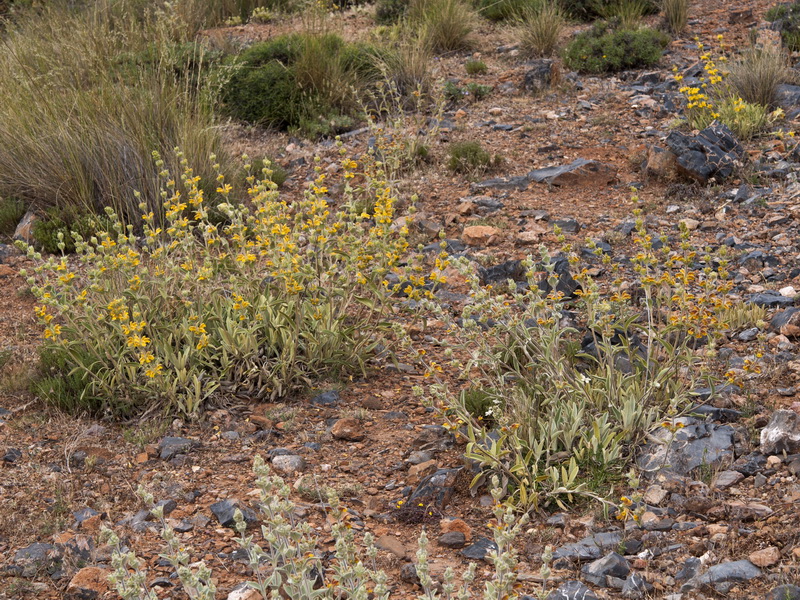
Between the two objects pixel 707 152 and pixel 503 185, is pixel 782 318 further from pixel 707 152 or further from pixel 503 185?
pixel 503 185

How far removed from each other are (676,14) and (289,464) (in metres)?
6.92

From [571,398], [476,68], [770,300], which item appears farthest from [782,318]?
[476,68]

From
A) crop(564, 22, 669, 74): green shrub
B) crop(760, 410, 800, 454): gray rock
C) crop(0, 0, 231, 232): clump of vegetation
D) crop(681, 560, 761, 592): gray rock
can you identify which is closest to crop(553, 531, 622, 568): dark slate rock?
crop(681, 560, 761, 592): gray rock

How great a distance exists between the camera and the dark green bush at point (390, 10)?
923cm

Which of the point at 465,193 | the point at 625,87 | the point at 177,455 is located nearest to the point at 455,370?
the point at 177,455

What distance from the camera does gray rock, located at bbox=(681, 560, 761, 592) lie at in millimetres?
2406

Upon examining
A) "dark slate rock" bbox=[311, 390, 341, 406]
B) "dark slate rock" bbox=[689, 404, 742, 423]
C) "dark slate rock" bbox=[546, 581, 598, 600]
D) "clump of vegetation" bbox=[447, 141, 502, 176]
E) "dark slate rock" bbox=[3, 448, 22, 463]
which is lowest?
"dark slate rock" bbox=[311, 390, 341, 406]

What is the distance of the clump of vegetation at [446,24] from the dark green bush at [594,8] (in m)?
1.19

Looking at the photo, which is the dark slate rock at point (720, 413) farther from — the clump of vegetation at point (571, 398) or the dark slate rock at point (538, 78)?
the dark slate rock at point (538, 78)

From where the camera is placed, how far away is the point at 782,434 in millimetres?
2912

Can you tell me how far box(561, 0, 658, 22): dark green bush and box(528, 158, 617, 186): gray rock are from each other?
147 inches

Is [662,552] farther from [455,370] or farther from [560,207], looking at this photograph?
[560,207]

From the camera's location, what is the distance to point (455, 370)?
3998 millimetres

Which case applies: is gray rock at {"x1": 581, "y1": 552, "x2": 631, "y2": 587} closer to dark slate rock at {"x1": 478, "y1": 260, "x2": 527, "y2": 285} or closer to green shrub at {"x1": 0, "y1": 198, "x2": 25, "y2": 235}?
dark slate rock at {"x1": 478, "y1": 260, "x2": 527, "y2": 285}
